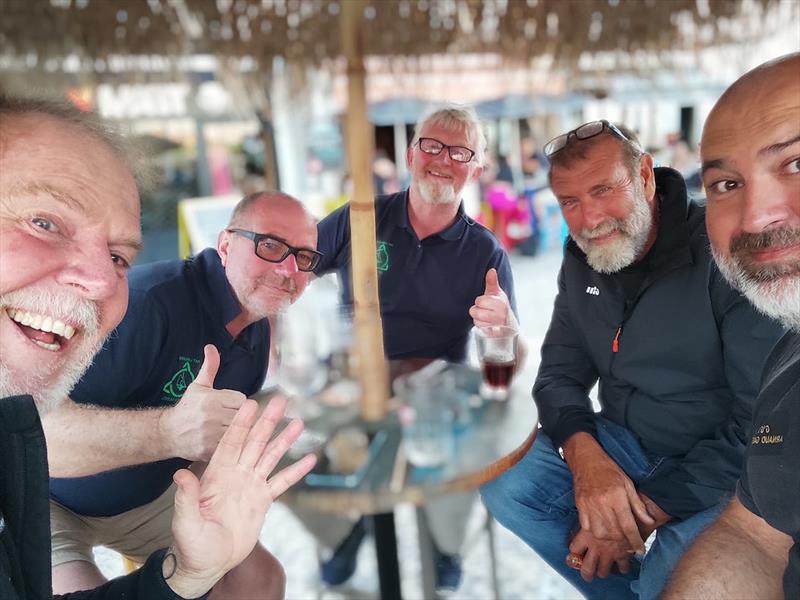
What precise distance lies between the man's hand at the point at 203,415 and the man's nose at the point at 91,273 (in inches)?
15.1

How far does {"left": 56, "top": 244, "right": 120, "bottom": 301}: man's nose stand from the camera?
1048 mm

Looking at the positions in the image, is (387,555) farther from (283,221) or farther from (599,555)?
(283,221)

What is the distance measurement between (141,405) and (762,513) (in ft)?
5.36

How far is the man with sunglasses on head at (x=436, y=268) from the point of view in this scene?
2039mm

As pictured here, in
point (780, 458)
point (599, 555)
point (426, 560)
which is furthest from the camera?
point (426, 560)

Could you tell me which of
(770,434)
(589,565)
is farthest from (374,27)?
(589,565)

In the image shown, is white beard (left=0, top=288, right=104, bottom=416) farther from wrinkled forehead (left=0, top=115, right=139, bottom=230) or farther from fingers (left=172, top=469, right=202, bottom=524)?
fingers (left=172, top=469, right=202, bottom=524)

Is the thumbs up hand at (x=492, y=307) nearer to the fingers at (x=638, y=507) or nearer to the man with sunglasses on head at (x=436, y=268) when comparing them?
the man with sunglasses on head at (x=436, y=268)

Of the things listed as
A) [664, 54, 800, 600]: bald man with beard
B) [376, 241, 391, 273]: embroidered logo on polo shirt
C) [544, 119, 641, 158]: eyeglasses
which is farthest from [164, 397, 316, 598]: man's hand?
[544, 119, 641, 158]: eyeglasses

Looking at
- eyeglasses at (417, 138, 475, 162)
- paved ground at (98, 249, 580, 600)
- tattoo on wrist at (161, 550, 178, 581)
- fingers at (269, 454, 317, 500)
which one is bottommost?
paved ground at (98, 249, 580, 600)

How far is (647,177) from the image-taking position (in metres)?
1.92

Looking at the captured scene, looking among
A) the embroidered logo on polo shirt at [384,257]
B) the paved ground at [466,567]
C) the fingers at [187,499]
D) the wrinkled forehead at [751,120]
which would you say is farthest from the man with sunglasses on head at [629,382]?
the fingers at [187,499]

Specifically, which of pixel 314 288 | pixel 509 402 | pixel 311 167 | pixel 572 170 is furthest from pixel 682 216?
pixel 311 167

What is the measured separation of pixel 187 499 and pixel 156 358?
750 millimetres
